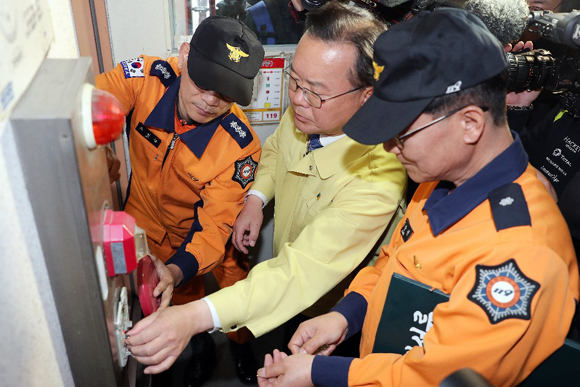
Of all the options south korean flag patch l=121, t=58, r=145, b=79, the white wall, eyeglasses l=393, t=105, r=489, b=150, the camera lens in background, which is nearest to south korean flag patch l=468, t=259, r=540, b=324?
eyeglasses l=393, t=105, r=489, b=150

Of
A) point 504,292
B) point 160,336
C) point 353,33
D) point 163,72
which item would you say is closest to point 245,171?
point 163,72

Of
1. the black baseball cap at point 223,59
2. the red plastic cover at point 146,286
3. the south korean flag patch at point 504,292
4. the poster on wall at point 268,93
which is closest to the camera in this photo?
the south korean flag patch at point 504,292

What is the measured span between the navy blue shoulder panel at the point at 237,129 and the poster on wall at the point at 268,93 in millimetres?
405

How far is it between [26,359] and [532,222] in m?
0.91

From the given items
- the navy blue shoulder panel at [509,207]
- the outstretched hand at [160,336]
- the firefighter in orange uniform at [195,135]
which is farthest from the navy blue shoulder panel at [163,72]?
the navy blue shoulder panel at [509,207]

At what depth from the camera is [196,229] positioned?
5.48 ft

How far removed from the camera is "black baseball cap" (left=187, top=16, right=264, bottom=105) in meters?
1.49

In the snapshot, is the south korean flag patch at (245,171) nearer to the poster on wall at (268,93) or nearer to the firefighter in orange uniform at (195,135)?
the firefighter in orange uniform at (195,135)

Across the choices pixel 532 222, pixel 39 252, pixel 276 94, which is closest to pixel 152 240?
pixel 276 94

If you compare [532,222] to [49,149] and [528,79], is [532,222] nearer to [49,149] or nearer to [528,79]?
[49,149]

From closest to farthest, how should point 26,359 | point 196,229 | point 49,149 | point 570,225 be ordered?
1. point 49,149
2. point 26,359
3. point 570,225
4. point 196,229

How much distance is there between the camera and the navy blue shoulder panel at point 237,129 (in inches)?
68.0

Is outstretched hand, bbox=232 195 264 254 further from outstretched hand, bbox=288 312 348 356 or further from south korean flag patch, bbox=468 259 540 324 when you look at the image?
south korean flag patch, bbox=468 259 540 324

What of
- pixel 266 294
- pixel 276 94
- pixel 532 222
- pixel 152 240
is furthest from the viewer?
pixel 276 94
